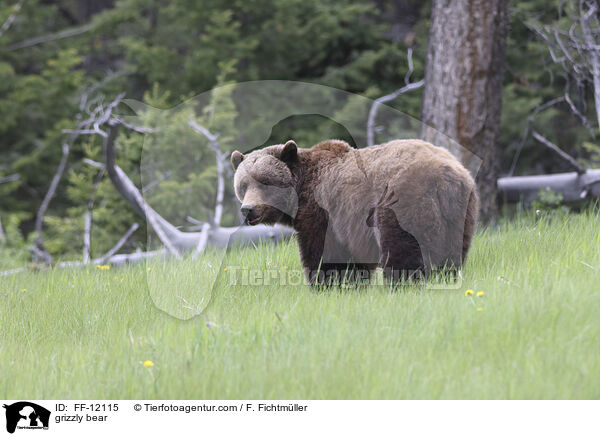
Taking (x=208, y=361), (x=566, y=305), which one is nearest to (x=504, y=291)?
(x=566, y=305)

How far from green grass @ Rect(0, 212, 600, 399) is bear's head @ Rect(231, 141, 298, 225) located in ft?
1.67

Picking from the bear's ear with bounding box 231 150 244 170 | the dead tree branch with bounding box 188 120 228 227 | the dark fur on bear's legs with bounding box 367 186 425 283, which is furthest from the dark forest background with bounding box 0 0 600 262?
the dark fur on bear's legs with bounding box 367 186 425 283

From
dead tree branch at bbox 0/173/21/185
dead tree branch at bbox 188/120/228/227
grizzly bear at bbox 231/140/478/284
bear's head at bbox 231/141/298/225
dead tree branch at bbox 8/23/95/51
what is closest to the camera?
grizzly bear at bbox 231/140/478/284

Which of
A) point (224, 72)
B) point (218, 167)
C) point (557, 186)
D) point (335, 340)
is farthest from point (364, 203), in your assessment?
point (224, 72)

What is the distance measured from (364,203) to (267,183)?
2.10 feet

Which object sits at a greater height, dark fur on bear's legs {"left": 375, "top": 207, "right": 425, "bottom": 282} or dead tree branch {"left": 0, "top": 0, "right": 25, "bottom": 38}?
dead tree branch {"left": 0, "top": 0, "right": 25, "bottom": 38}

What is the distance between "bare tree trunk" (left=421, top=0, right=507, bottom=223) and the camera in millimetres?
5676

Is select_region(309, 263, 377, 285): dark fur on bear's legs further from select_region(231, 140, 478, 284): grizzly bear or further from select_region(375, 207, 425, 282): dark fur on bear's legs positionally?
select_region(375, 207, 425, 282): dark fur on bear's legs

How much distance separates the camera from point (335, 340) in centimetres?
283

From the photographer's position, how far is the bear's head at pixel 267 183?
356 cm

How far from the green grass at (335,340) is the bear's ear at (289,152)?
0.85 metres

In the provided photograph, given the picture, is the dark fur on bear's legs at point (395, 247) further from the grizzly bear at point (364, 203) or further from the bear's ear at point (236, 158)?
the bear's ear at point (236, 158)

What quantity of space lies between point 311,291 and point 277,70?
7.40m

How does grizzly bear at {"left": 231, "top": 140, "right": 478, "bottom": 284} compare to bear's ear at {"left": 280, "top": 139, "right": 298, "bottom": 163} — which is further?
bear's ear at {"left": 280, "top": 139, "right": 298, "bottom": 163}
